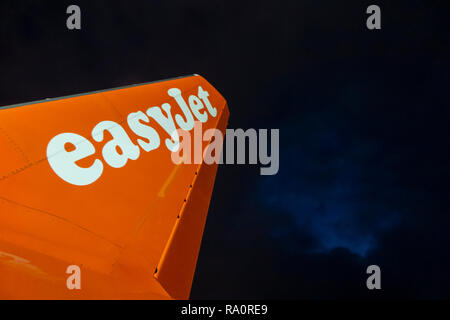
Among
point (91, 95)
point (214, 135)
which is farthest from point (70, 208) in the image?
point (214, 135)

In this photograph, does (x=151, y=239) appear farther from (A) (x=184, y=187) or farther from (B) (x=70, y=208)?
(A) (x=184, y=187)

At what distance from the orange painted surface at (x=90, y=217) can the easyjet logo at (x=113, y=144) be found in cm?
5

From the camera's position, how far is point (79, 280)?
4.58ft

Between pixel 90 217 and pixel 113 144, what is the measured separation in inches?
38.3

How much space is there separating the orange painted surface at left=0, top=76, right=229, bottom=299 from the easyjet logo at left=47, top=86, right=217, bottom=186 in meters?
0.05

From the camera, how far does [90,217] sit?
6.07 feet

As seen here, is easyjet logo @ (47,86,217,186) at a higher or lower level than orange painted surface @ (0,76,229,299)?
higher

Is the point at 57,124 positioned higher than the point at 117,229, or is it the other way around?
the point at 57,124

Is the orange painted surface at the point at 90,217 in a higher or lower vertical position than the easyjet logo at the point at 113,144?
lower

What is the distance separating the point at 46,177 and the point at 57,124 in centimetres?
72

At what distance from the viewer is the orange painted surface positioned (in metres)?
1.36

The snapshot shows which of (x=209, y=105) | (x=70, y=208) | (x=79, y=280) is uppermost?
(x=209, y=105)

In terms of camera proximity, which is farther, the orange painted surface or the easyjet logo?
the easyjet logo

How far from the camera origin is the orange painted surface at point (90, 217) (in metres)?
1.36
